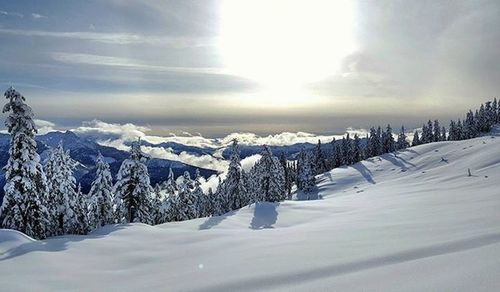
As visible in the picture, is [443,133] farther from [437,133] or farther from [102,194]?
[102,194]

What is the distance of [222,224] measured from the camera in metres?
28.3

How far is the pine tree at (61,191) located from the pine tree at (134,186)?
460 centimetres

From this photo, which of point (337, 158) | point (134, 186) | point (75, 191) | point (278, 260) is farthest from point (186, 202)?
point (337, 158)

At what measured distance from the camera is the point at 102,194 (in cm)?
3931

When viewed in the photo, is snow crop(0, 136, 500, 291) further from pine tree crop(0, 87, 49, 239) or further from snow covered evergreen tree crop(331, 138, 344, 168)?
snow covered evergreen tree crop(331, 138, 344, 168)

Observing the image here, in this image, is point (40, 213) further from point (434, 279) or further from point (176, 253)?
point (434, 279)

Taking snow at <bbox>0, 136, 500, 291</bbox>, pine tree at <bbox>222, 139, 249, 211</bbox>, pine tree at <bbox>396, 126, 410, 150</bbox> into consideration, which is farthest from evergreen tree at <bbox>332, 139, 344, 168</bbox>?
snow at <bbox>0, 136, 500, 291</bbox>

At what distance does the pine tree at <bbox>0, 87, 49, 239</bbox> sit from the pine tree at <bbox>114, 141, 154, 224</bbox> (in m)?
10.5

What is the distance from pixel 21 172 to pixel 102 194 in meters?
14.6

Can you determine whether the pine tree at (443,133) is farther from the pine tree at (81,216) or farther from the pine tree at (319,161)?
the pine tree at (81,216)

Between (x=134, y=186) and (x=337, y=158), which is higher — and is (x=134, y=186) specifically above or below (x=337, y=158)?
above

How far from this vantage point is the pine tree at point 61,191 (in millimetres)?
32750

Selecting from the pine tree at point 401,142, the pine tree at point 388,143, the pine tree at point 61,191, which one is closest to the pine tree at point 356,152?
the pine tree at point 388,143

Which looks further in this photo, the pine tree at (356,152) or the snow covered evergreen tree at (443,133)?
the snow covered evergreen tree at (443,133)
